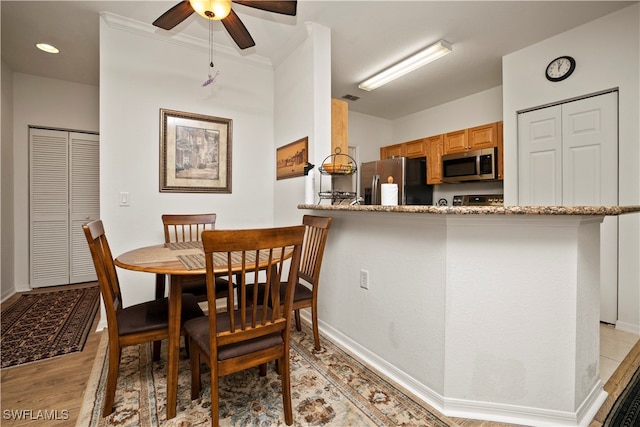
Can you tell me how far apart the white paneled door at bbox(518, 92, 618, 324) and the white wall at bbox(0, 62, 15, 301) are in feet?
18.5

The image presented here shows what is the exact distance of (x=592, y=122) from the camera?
8.63 ft

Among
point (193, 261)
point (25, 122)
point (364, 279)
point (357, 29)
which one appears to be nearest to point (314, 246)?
point (364, 279)

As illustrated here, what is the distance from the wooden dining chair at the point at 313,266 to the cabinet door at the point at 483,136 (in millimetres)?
2978

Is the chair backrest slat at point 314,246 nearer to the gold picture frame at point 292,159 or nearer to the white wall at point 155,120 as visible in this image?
the gold picture frame at point 292,159

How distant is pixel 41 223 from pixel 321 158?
3.74m

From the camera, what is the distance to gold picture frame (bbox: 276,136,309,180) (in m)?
2.79

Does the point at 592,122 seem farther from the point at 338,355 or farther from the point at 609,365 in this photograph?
the point at 338,355

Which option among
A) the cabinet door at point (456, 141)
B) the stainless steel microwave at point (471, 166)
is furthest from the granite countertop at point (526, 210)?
the cabinet door at point (456, 141)

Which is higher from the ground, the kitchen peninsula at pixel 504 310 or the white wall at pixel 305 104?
the white wall at pixel 305 104

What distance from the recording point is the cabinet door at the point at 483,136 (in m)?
3.79

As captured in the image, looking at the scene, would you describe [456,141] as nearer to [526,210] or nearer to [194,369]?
[526,210]

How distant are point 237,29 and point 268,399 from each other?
2.37 meters

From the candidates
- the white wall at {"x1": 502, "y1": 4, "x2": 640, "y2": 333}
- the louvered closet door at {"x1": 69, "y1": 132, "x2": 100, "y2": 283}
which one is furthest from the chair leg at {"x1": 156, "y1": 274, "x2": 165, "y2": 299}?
the white wall at {"x1": 502, "y1": 4, "x2": 640, "y2": 333}

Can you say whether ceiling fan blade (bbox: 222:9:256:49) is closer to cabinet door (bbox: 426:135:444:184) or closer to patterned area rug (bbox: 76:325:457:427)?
patterned area rug (bbox: 76:325:457:427)
